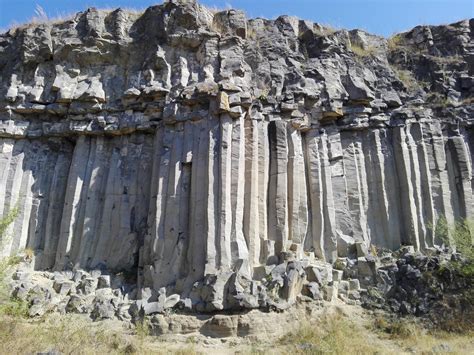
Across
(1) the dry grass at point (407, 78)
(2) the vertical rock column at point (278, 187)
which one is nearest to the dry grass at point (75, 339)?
(2) the vertical rock column at point (278, 187)

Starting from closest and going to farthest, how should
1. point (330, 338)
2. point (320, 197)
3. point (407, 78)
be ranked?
point (330, 338) → point (320, 197) → point (407, 78)

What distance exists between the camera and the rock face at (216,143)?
13.2 meters

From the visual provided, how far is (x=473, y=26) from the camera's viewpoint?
1836 cm

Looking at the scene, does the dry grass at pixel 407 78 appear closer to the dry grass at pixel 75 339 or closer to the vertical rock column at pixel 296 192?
the vertical rock column at pixel 296 192

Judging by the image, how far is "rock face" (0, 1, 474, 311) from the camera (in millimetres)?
13234

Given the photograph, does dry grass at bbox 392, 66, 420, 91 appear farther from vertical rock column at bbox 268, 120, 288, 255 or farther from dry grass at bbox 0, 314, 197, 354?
dry grass at bbox 0, 314, 197, 354

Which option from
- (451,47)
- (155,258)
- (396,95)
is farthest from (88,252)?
(451,47)

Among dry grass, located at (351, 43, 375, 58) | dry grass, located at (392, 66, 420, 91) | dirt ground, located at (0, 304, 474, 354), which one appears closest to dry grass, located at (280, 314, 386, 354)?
dirt ground, located at (0, 304, 474, 354)

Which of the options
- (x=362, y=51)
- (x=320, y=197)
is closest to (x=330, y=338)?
(x=320, y=197)

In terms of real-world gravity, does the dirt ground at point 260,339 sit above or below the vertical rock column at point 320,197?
below

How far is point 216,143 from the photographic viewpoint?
13633 millimetres

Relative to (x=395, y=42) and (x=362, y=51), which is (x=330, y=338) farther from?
(x=395, y=42)

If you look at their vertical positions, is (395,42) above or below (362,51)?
above

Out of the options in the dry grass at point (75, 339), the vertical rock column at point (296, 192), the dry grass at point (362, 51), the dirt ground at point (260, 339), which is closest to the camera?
the dry grass at point (75, 339)
